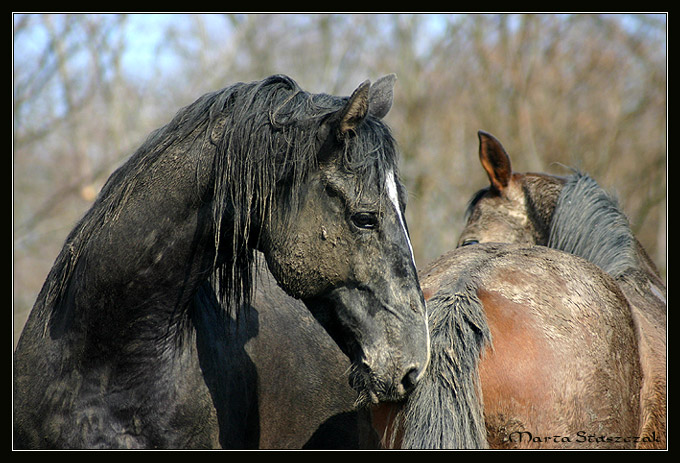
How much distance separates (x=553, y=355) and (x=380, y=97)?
1.24m

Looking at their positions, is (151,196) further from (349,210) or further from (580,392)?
(580,392)

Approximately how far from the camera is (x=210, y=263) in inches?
104

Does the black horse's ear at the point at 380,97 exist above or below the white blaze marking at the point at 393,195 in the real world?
above

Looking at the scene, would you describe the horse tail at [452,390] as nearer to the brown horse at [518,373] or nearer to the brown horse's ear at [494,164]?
the brown horse at [518,373]

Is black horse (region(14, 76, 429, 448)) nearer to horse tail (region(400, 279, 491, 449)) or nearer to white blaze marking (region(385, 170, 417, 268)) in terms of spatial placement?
white blaze marking (region(385, 170, 417, 268))

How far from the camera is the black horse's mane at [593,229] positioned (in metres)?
3.81

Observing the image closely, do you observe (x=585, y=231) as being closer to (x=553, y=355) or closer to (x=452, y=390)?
(x=553, y=355)

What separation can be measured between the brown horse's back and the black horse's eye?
543 millimetres

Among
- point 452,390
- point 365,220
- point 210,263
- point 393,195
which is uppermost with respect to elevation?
point 393,195

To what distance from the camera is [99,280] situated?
8.37 ft

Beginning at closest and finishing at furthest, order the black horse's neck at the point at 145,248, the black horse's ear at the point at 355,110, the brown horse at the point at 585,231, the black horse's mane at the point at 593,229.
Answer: the black horse's ear at the point at 355,110 → the black horse's neck at the point at 145,248 → the brown horse at the point at 585,231 → the black horse's mane at the point at 593,229

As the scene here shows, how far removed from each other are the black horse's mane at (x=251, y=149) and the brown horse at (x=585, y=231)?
164 centimetres

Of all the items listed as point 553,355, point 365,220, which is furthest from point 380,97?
point 553,355

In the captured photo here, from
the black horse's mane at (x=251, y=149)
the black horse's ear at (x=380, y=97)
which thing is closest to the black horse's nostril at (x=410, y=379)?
the black horse's mane at (x=251, y=149)
